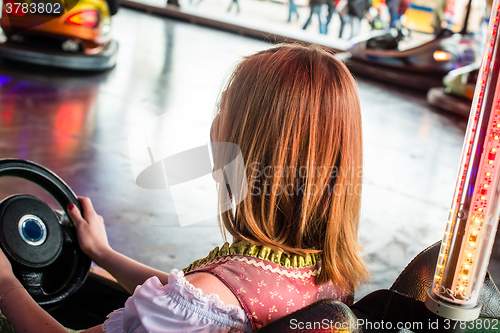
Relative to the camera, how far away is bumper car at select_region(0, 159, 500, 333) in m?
0.61

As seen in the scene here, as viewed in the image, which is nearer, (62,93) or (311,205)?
(311,205)

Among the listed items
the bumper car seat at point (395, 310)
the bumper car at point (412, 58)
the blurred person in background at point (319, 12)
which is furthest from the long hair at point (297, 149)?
the blurred person in background at point (319, 12)

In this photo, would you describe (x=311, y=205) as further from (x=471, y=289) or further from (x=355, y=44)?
(x=355, y=44)

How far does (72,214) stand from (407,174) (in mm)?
2884

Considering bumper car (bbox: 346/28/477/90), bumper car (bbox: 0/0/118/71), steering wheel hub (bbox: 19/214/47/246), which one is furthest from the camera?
bumper car (bbox: 346/28/477/90)

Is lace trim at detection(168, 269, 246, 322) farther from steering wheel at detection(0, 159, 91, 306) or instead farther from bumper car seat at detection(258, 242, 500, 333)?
steering wheel at detection(0, 159, 91, 306)

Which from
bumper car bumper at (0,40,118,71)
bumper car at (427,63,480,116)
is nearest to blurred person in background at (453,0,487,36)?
bumper car at (427,63,480,116)

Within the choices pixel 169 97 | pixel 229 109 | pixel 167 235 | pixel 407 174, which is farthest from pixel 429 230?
pixel 169 97

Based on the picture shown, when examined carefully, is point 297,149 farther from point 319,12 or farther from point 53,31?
point 319,12

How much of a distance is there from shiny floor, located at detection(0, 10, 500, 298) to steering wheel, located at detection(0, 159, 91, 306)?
0.37m

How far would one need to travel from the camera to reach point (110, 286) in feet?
4.08

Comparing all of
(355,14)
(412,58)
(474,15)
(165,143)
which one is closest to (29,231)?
(165,143)

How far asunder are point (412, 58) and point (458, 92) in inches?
42.7

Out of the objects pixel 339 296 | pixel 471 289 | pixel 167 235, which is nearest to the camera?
pixel 471 289
